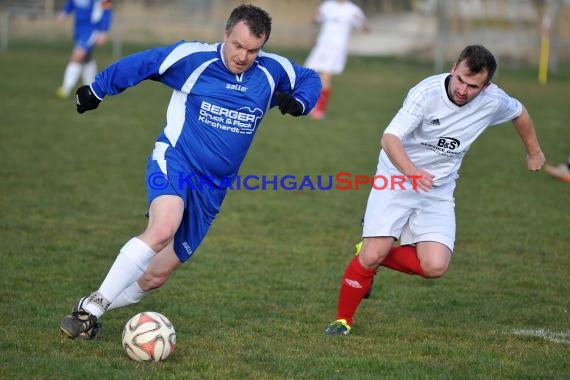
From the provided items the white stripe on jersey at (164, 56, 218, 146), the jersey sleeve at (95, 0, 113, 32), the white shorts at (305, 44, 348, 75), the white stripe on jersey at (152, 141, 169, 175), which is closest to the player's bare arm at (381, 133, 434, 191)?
the white stripe on jersey at (164, 56, 218, 146)

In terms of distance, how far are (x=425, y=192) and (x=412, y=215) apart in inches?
9.9

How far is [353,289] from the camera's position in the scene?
19.8ft

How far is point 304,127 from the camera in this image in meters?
16.4

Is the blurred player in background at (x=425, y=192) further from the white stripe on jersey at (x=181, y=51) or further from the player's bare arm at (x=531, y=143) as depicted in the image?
the white stripe on jersey at (x=181, y=51)

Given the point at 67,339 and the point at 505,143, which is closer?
the point at 67,339

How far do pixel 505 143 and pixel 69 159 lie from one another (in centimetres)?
701

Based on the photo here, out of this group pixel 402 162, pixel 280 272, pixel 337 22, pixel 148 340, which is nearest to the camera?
pixel 148 340

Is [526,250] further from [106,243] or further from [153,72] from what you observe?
[153,72]

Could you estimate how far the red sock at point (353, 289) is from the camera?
603 cm

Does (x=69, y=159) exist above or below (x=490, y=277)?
below

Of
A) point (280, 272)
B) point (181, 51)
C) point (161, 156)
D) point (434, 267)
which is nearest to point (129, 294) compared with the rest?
point (161, 156)

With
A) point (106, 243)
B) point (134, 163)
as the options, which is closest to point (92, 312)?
point (106, 243)

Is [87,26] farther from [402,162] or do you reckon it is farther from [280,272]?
[402,162]

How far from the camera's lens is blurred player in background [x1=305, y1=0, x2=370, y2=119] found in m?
18.3
